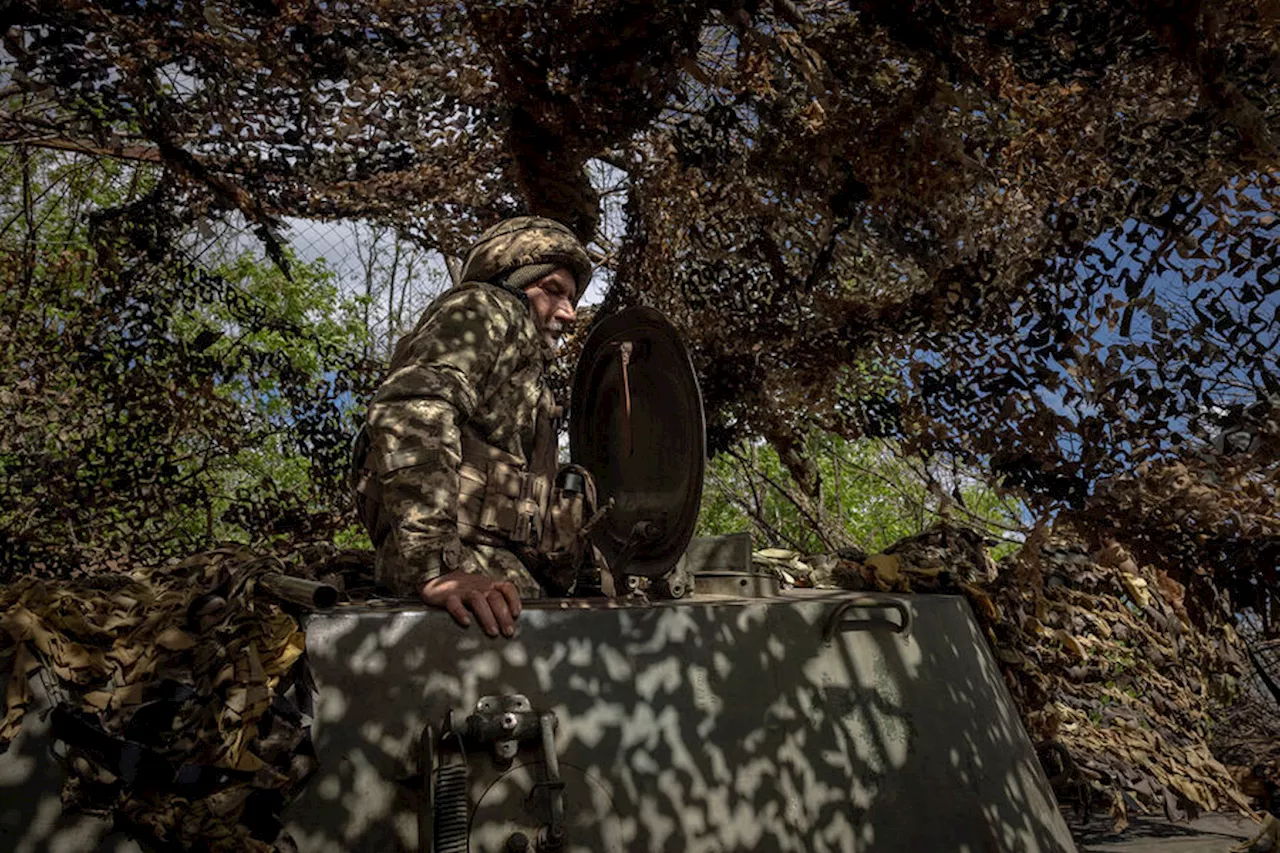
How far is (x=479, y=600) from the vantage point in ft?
8.57

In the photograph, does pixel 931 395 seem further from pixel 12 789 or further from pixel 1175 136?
pixel 12 789

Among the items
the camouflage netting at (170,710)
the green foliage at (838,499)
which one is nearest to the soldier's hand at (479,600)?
the camouflage netting at (170,710)

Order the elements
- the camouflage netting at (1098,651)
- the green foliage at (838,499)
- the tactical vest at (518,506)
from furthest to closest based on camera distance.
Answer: the green foliage at (838,499) < the camouflage netting at (1098,651) < the tactical vest at (518,506)

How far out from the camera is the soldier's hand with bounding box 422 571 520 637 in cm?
259

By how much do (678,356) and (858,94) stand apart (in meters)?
2.73

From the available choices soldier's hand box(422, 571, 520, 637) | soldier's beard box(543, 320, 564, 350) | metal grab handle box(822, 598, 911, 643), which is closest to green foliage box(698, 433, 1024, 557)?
soldier's beard box(543, 320, 564, 350)


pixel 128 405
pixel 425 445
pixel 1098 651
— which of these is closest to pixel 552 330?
pixel 425 445

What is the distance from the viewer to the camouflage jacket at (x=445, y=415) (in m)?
2.93

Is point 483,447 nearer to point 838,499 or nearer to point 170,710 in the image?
point 170,710

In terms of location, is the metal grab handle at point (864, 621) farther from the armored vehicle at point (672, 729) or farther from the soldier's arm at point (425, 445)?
the soldier's arm at point (425, 445)

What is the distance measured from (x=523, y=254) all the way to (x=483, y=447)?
0.82m

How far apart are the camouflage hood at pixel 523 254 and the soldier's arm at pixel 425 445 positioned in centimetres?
62

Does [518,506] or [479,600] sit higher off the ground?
[518,506]

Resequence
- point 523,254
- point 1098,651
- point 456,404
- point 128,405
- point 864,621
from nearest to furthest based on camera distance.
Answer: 1. point 864,621
2. point 456,404
3. point 523,254
4. point 1098,651
5. point 128,405
